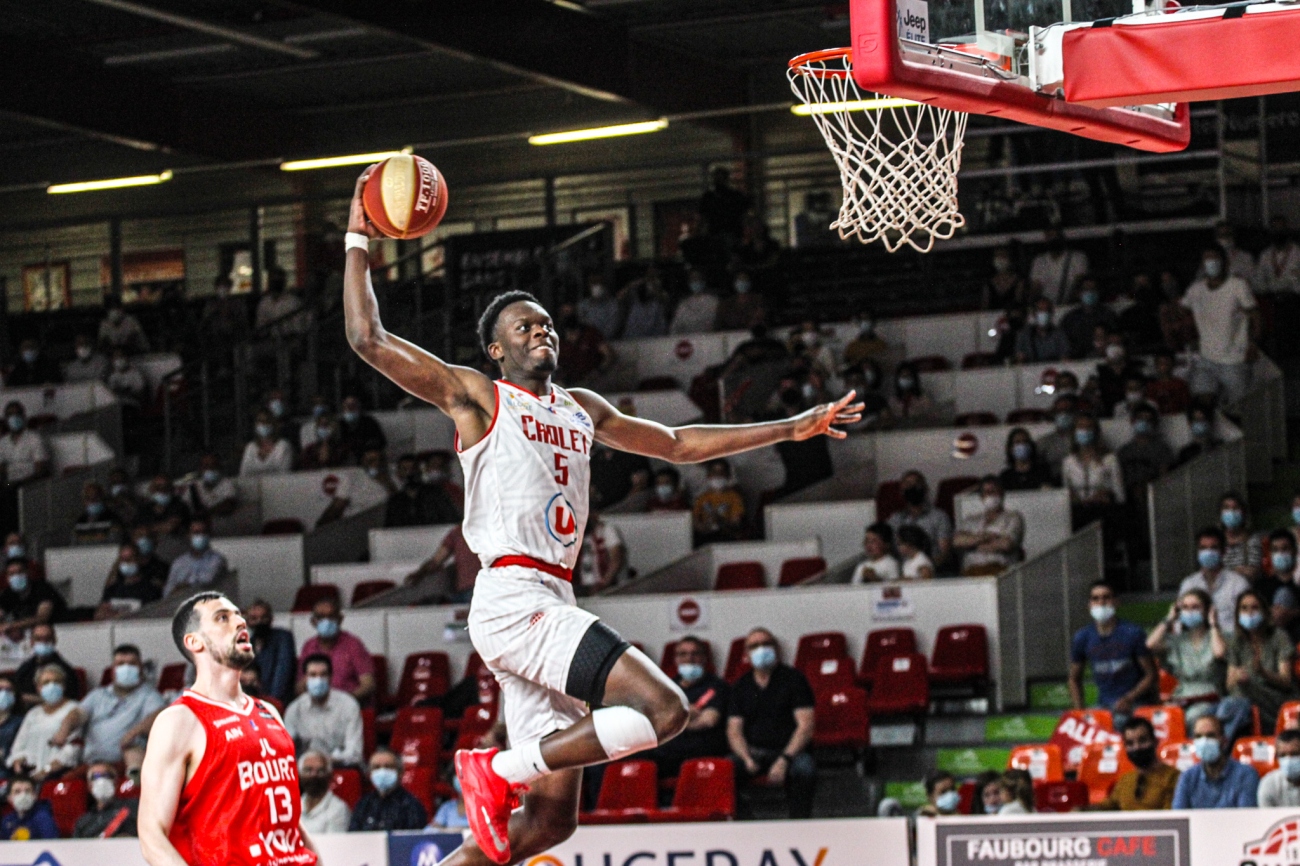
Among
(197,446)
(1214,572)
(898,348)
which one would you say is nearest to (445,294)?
(197,446)

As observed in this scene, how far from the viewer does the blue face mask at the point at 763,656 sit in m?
14.2

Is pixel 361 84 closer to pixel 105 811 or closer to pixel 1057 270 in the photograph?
pixel 1057 270

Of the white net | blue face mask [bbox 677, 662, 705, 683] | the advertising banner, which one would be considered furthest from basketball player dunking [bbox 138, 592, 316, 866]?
blue face mask [bbox 677, 662, 705, 683]

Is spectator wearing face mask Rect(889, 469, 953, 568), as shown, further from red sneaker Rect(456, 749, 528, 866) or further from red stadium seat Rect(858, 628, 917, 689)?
red sneaker Rect(456, 749, 528, 866)

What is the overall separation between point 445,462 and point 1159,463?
6.72m

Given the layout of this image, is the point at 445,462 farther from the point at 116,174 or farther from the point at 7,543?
the point at 116,174

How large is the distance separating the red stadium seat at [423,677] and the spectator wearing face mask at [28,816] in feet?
9.63

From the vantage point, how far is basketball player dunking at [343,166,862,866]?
638 centimetres

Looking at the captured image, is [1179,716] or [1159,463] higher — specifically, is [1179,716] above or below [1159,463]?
below

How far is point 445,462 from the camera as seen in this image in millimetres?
18812

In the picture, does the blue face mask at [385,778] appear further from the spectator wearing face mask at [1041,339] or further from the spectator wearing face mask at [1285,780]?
the spectator wearing face mask at [1041,339]

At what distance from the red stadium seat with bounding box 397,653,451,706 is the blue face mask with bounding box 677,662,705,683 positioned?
7.99 feet

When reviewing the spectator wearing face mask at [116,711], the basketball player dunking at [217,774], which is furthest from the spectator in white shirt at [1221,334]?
the basketball player dunking at [217,774]

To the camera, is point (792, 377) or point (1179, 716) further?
point (792, 377)
